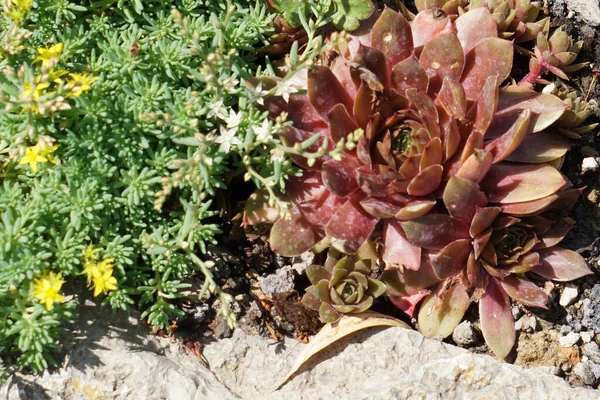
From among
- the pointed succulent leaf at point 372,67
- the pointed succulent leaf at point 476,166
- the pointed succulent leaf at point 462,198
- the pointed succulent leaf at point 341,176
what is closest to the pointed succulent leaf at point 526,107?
the pointed succulent leaf at point 476,166

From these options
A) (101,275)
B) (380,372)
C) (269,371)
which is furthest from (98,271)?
(380,372)

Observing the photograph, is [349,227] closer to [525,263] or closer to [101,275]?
[525,263]

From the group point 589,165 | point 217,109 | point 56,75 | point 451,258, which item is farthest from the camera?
point 589,165

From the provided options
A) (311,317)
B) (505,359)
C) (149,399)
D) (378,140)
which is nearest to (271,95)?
(378,140)

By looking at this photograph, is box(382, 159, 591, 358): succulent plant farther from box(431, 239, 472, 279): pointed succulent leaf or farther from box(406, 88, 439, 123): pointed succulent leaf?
box(406, 88, 439, 123): pointed succulent leaf

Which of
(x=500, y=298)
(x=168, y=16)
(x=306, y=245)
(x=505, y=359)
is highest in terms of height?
(x=168, y=16)

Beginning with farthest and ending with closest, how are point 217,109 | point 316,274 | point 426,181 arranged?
1. point 316,274
2. point 426,181
3. point 217,109

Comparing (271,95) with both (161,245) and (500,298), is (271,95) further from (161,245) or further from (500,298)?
(500,298)
